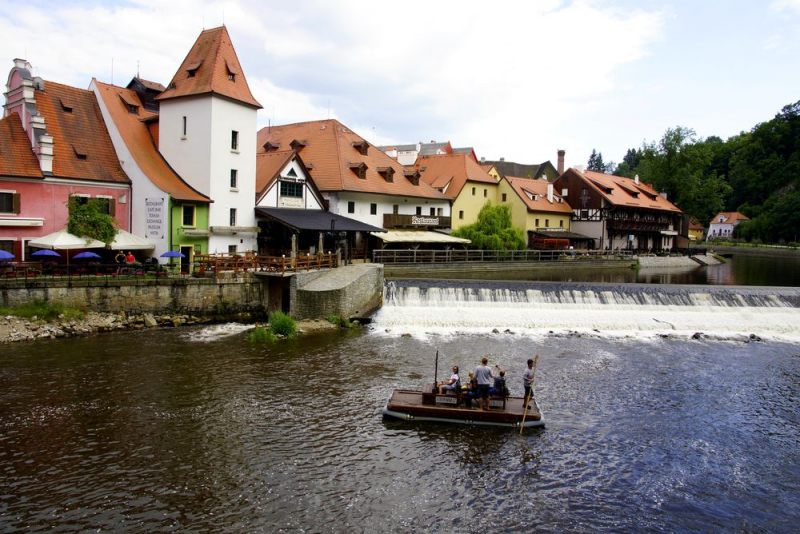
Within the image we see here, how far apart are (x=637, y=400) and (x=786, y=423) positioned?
416 cm

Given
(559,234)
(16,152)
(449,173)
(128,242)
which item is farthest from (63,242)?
(559,234)

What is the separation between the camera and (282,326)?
26.1 metres

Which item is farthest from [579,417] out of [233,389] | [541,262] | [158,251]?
[541,262]

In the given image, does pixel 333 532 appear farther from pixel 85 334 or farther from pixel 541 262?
pixel 541 262

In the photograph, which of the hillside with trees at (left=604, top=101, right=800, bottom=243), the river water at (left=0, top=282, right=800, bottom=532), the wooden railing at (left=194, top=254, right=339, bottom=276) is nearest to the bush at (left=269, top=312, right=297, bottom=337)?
the river water at (left=0, top=282, right=800, bottom=532)

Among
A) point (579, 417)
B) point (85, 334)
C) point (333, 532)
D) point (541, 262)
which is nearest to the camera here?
point (333, 532)

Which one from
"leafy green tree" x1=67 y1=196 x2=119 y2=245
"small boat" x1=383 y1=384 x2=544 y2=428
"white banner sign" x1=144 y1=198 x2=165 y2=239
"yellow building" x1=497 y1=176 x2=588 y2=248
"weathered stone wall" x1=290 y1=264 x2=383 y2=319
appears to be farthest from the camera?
"yellow building" x1=497 y1=176 x2=588 y2=248

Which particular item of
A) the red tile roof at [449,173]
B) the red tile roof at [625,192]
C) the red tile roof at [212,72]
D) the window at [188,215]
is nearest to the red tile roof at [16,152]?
the window at [188,215]

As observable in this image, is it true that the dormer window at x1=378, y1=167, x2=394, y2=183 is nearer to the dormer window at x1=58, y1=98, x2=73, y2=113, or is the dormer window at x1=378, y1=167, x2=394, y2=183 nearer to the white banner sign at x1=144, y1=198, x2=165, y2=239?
the white banner sign at x1=144, y1=198, x2=165, y2=239

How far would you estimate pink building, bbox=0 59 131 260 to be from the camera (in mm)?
28891

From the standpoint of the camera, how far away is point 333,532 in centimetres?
1104

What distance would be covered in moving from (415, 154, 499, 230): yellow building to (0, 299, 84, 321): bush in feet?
115

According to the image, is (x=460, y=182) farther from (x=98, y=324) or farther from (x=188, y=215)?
(x=98, y=324)

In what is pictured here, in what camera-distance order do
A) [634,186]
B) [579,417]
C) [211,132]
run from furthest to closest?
[634,186], [211,132], [579,417]
